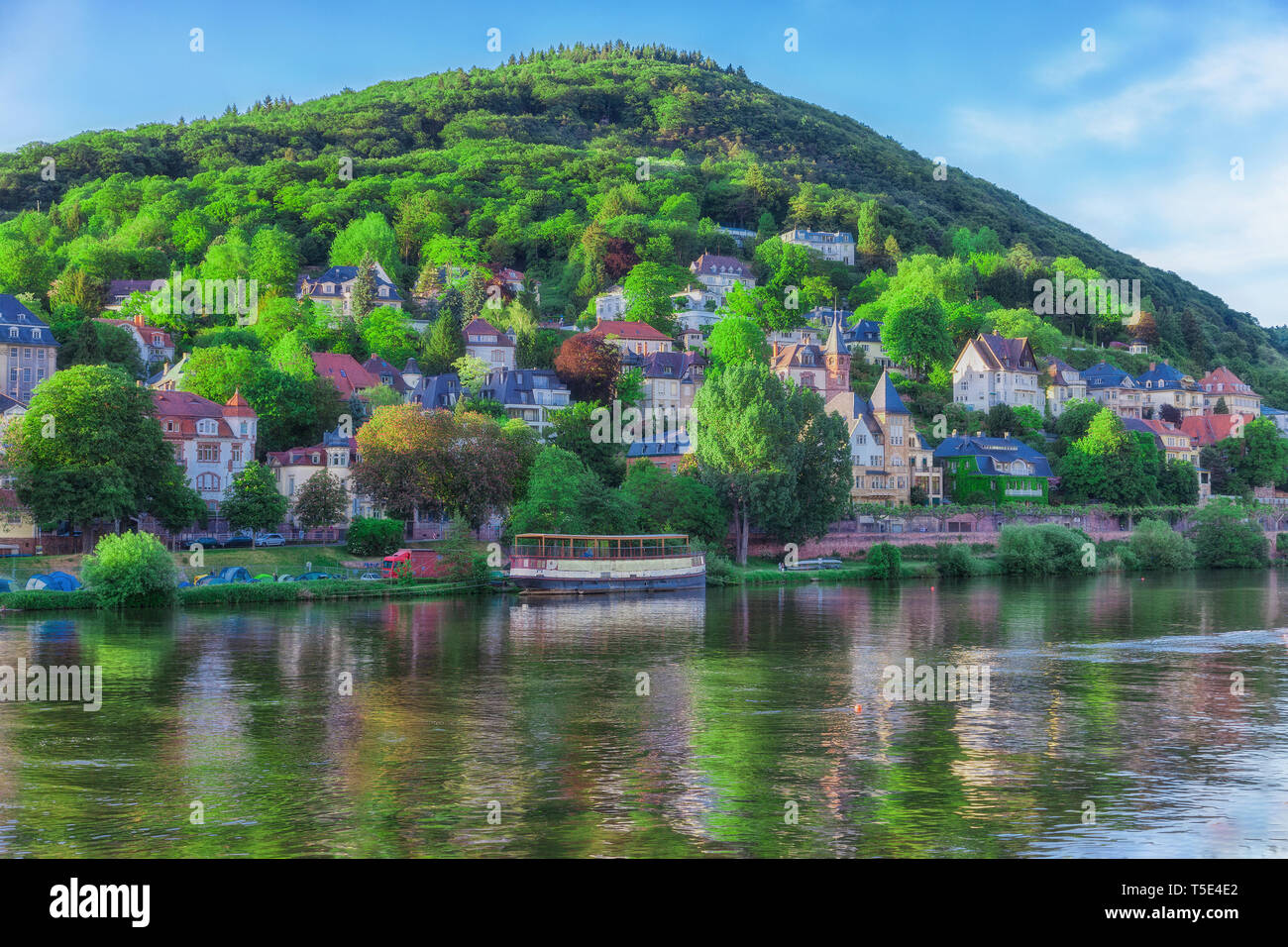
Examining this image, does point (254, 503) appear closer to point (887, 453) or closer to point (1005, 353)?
point (887, 453)

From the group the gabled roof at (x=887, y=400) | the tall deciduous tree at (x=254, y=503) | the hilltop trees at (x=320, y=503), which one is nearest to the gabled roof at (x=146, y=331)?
the hilltop trees at (x=320, y=503)

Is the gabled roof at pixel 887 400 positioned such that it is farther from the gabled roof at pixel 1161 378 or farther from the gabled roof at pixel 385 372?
the gabled roof at pixel 1161 378

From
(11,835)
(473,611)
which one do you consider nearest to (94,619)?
(473,611)

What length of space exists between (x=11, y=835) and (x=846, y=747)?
55.2 ft

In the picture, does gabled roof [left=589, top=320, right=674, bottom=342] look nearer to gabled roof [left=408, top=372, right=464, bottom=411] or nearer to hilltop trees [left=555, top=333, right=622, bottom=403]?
hilltop trees [left=555, top=333, right=622, bottom=403]

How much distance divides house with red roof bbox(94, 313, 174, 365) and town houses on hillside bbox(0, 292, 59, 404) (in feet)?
45.3

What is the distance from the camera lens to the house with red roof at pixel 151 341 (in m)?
129

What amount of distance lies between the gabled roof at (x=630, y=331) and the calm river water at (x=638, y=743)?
9411cm

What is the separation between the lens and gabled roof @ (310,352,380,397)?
117750 millimetres

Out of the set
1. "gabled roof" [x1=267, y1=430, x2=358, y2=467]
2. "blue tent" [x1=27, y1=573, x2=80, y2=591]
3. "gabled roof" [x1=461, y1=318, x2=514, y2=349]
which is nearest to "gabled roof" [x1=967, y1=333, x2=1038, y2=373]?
"gabled roof" [x1=461, y1=318, x2=514, y2=349]

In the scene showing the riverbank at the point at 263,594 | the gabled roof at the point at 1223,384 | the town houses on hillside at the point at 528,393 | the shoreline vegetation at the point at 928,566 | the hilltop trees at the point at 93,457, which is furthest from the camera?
the gabled roof at the point at 1223,384

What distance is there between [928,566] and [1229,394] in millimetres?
97546

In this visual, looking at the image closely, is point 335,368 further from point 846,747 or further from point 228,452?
point 846,747
